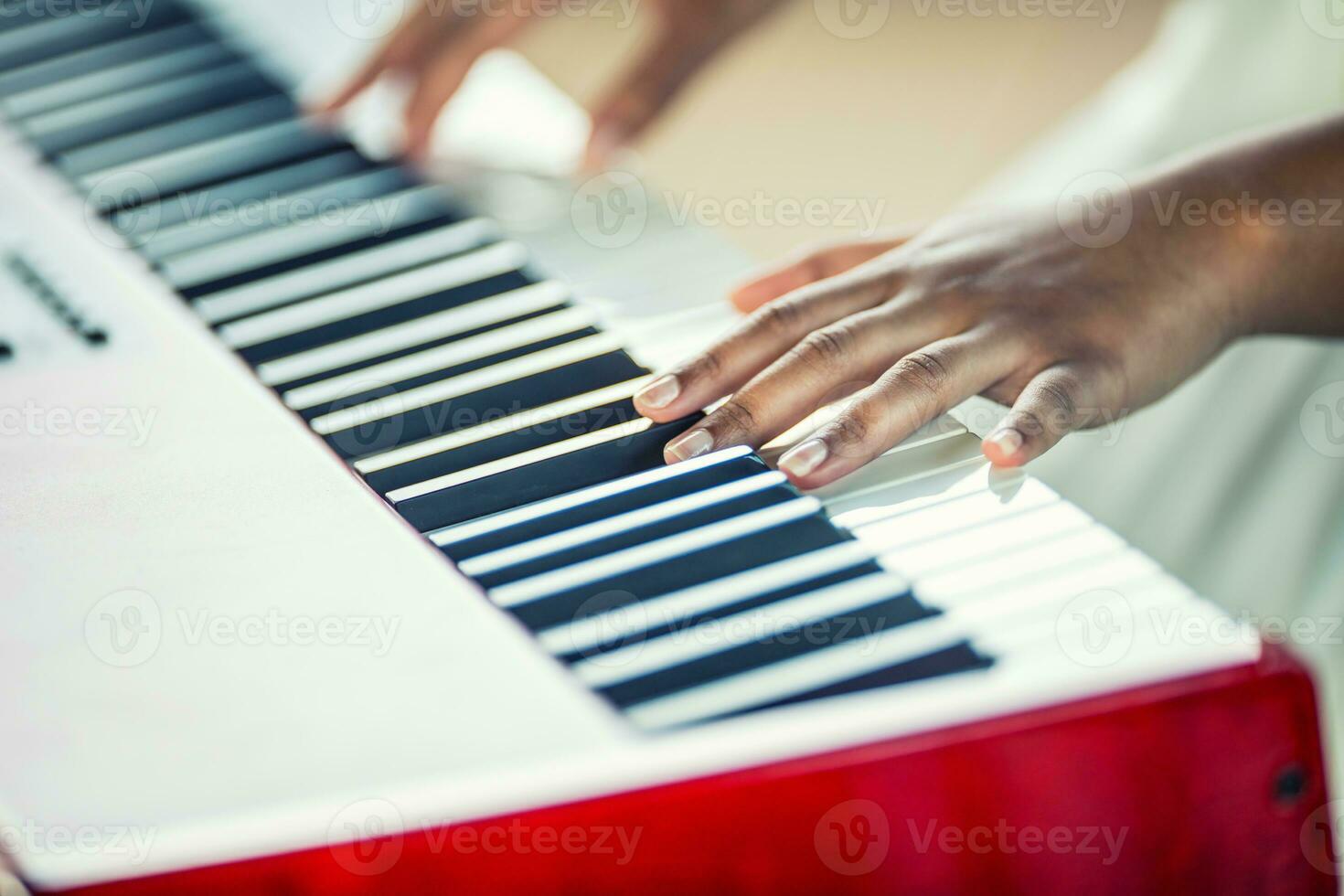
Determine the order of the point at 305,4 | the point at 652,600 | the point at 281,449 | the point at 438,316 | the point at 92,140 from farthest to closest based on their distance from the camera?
the point at 305,4, the point at 92,140, the point at 438,316, the point at 281,449, the point at 652,600

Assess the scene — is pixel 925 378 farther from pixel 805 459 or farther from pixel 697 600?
pixel 697 600

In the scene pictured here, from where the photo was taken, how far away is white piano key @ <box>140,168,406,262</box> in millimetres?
1344

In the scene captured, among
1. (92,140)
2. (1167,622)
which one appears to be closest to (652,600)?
(1167,622)

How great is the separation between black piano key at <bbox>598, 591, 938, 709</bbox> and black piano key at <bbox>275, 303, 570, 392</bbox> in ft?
1.63

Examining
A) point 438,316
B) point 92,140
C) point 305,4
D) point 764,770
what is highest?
point 305,4

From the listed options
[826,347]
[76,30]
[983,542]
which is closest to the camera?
[983,542]

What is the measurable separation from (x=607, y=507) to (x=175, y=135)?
0.90 meters

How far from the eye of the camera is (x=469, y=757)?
65 cm

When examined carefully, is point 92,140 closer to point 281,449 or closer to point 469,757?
point 281,449

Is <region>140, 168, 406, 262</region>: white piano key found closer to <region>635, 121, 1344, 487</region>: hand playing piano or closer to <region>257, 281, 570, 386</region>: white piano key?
<region>257, 281, 570, 386</region>: white piano key

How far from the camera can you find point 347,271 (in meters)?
1.27

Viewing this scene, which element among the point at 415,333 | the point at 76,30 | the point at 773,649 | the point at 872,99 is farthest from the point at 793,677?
the point at 872,99

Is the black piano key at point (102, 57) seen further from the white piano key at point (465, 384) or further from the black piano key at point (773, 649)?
the black piano key at point (773, 649)

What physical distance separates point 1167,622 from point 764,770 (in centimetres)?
21
